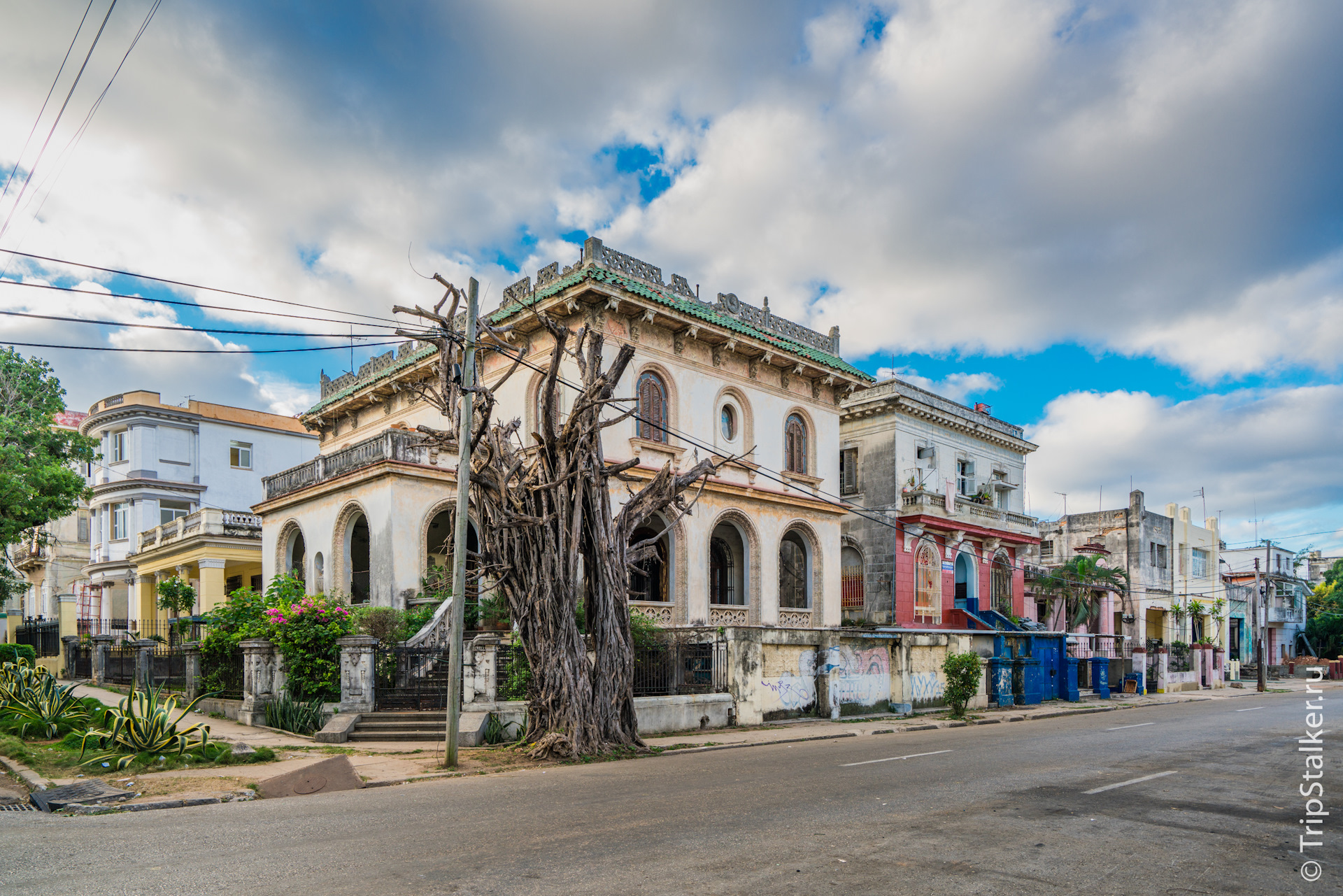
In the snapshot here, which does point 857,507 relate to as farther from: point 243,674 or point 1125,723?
point 243,674

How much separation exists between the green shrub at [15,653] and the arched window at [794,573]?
21125 mm

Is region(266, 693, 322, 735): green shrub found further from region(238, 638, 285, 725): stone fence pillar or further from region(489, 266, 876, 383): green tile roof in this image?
region(489, 266, 876, 383): green tile roof

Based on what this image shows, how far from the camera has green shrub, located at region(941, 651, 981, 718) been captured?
2169cm

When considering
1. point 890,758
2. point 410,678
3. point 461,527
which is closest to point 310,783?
point 461,527

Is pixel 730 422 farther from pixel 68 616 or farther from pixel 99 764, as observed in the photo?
pixel 68 616

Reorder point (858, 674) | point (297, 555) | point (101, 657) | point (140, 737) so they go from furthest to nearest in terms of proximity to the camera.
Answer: point (297, 555)
point (101, 657)
point (858, 674)
point (140, 737)

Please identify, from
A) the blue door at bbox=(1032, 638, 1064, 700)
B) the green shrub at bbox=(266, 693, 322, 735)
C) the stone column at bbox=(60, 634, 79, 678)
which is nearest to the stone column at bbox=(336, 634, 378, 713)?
the green shrub at bbox=(266, 693, 322, 735)

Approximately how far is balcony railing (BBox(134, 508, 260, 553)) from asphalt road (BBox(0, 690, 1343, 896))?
74.7 feet

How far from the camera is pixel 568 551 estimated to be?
14.0 metres

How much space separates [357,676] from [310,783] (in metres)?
5.02

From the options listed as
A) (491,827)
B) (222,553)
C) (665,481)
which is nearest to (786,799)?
(491,827)

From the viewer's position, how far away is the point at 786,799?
9383 millimetres

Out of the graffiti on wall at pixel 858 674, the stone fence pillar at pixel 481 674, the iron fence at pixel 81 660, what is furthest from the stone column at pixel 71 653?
the graffiti on wall at pixel 858 674

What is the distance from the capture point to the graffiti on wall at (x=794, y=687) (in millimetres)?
19078
